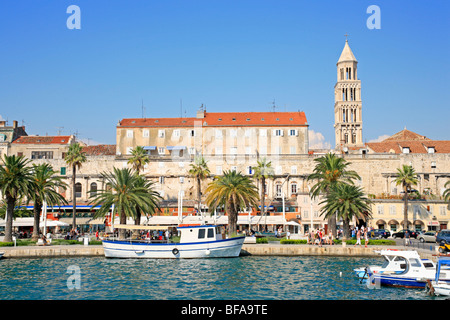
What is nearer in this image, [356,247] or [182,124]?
[356,247]

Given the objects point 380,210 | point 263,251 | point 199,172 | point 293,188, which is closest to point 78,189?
point 199,172

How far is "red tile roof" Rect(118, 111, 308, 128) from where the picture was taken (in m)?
85.6

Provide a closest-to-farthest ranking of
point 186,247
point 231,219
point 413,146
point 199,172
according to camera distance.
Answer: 1. point 186,247
2. point 231,219
3. point 199,172
4. point 413,146

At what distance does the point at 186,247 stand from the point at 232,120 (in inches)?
1877

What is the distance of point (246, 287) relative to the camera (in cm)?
2808

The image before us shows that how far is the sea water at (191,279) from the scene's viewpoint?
25.9m

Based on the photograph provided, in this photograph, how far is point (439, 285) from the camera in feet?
84.6

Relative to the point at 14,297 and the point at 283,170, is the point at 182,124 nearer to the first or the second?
the point at 283,170

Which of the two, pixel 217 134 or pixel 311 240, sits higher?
pixel 217 134

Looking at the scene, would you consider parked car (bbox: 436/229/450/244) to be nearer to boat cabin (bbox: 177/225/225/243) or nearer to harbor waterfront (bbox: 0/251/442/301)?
harbor waterfront (bbox: 0/251/442/301)

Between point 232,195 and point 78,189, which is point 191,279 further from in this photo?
point 78,189
